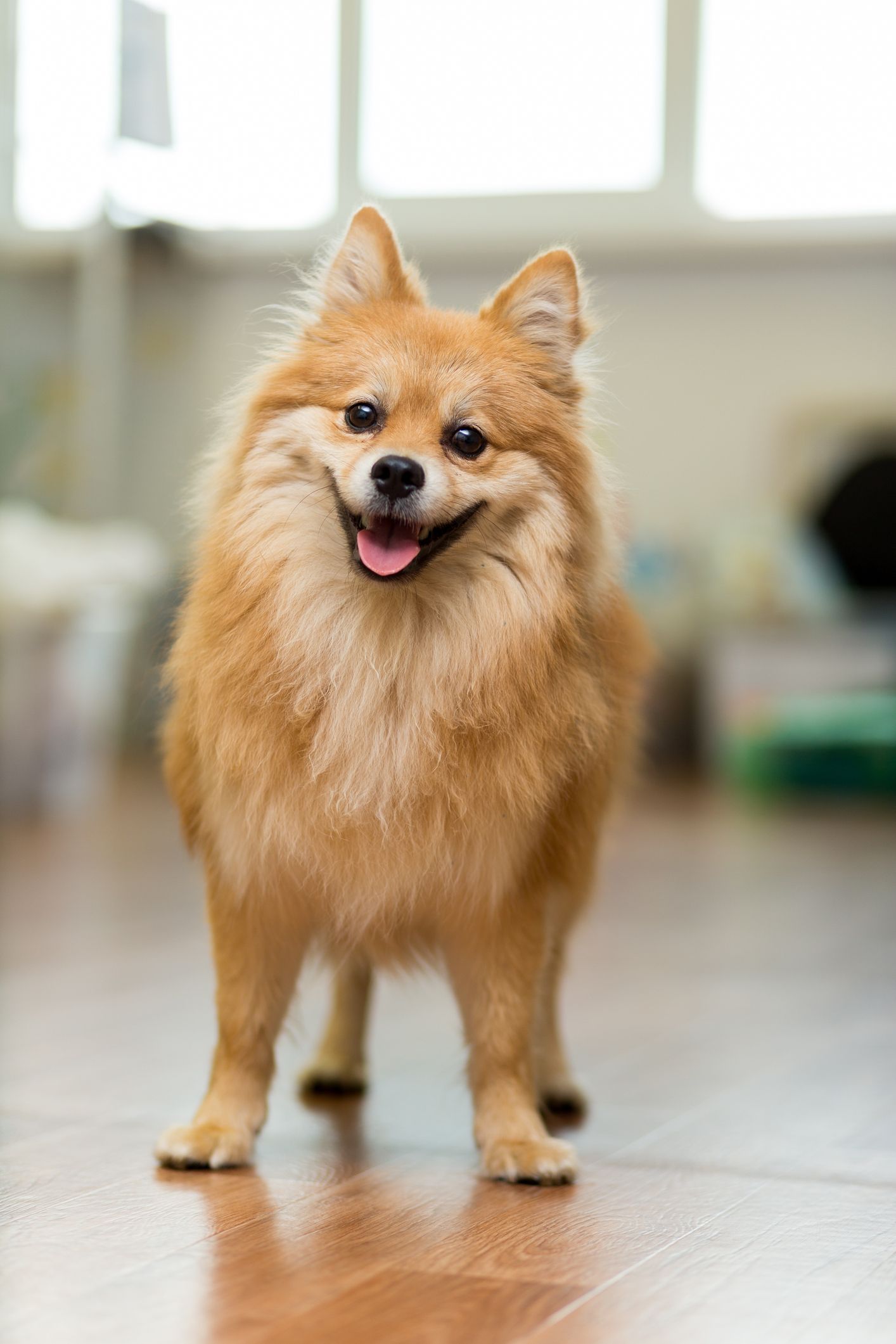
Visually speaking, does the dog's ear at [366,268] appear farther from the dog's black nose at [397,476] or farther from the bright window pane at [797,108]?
the bright window pane at [797,108]

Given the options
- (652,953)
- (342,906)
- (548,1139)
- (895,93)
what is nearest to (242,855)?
(342,906)

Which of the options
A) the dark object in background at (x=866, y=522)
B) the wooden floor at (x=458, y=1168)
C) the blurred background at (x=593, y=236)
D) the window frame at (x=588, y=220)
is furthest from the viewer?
the window frame at (x=588, y=220)

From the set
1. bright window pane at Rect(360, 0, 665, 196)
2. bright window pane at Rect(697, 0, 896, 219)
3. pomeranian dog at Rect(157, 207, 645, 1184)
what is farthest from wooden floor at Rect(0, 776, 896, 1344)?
bright window pane at Rect(360, 0, 665, 196)

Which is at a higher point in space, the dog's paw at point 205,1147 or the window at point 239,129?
the window at point 239,129

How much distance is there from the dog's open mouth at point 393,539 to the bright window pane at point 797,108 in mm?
6927

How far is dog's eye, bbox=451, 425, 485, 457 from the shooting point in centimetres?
206

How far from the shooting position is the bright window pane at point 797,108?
8.34m

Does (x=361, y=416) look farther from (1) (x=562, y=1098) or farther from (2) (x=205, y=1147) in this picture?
(1) (x=562, y=1098)

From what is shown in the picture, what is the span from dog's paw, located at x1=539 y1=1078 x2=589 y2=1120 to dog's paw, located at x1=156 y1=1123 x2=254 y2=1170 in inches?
20.7

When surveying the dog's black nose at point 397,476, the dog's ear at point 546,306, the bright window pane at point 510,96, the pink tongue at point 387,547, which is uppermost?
the bright window pane at point 510,96

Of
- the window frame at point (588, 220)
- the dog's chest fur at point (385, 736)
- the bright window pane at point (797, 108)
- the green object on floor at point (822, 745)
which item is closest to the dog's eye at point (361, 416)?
the dog's chest fur at point (385, 736)

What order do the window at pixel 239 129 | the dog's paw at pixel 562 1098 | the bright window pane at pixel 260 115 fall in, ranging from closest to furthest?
the dog's paw at pixel 562 1098, the window at pixel 239 129, the bright window pane at pixel 260 115

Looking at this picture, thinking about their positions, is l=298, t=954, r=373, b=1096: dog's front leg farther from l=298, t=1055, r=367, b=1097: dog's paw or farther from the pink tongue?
the pink tongue

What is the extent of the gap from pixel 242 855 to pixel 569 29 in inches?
294
